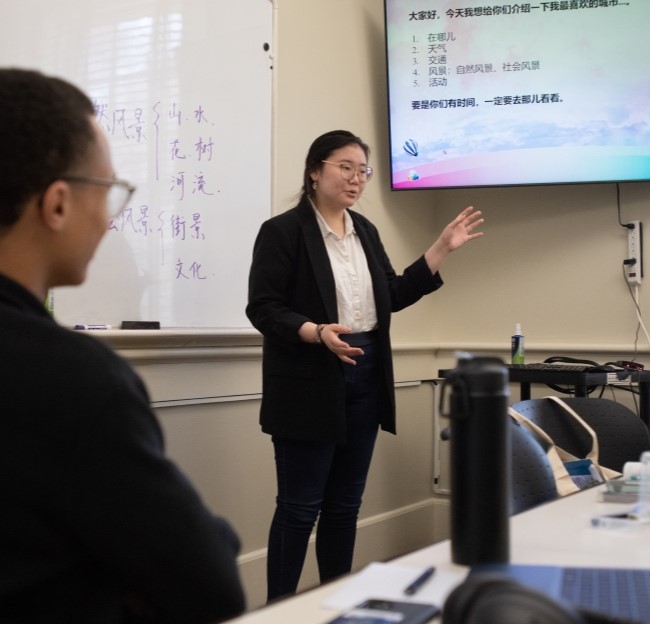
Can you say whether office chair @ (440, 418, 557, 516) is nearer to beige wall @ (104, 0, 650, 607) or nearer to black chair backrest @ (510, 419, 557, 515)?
black chair backrest @ (510, 419, 557, 515)

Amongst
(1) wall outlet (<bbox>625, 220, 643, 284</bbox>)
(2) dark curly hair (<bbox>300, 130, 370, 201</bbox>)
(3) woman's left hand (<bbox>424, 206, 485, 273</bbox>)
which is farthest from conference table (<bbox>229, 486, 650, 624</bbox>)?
(1) wall outlet (<bbox>625, 220, 643, 284</bbox>)

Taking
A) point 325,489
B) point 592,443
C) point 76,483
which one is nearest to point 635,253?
point 592,443

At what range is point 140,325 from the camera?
2455 mm

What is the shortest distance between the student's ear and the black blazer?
4.48 ft

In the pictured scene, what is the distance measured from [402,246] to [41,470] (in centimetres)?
313

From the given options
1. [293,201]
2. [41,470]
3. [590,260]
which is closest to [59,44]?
[293,201]

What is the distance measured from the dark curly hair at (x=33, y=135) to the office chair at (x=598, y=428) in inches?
54.5

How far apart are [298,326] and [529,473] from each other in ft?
2.86

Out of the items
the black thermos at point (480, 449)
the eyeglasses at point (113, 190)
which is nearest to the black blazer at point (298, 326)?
the eyeglasses at point (113, 190)

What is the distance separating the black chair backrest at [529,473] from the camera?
157cm

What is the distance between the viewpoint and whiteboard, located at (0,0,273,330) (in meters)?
2.32

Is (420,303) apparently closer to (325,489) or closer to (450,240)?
(450,240)

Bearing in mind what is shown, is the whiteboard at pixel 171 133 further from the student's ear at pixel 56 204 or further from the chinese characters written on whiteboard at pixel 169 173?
the student's ear at pixel 56 204

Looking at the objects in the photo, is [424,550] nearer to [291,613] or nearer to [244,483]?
[291,613]
